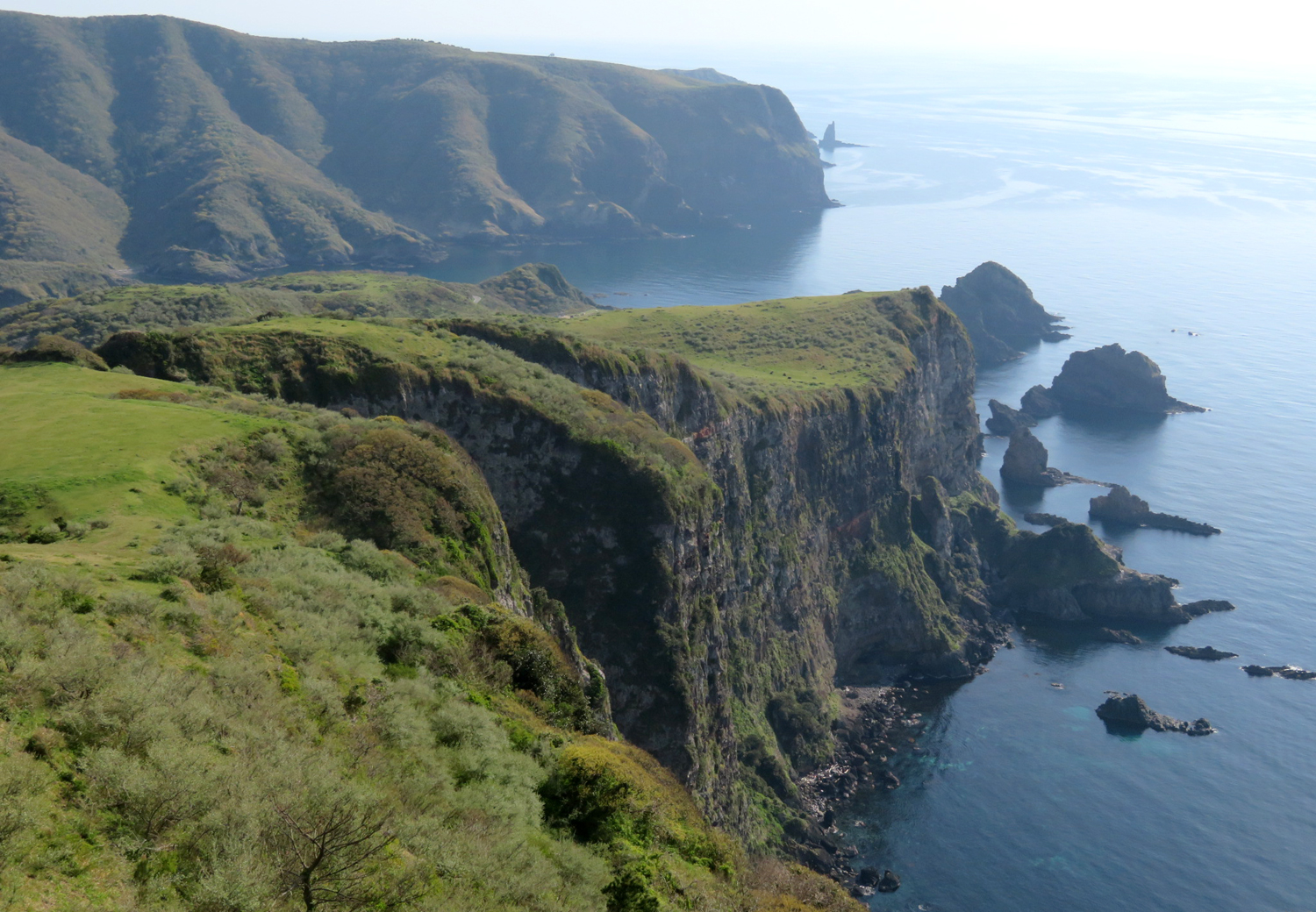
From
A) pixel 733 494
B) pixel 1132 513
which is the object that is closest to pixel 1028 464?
pixel 1132 513

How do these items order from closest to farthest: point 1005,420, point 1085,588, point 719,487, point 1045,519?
point 719,487, point 1085,588, point 1045,519, point 1005,420

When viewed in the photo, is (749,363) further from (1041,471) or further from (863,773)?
(1041,471)

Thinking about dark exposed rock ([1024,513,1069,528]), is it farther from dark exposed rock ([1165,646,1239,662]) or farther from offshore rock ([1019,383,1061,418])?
offshore rock ([1019,383,1061,418])

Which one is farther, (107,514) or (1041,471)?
(1041,471)

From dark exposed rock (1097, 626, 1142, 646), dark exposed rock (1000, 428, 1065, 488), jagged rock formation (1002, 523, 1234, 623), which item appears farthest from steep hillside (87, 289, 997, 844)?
dark exposed rock (1000, 428, 1065, 488)

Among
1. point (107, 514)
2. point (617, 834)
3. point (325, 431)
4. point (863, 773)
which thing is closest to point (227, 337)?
point (325, 431)

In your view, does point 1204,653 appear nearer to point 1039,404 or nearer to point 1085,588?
point 1085,588
